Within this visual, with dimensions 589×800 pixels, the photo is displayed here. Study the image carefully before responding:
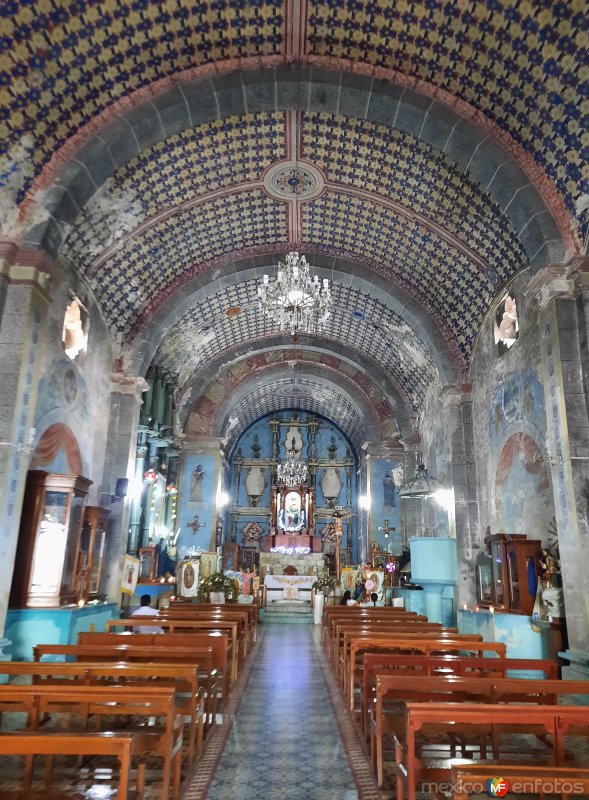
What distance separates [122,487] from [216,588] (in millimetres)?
5579

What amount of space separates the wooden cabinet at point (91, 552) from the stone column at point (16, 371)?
7.59 feet

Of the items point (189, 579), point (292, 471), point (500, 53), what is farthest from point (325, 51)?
point (292, 471)

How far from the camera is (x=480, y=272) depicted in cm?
1250

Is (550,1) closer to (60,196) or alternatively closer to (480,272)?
(480,272)

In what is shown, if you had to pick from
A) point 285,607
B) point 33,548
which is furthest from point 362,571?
point 33,548

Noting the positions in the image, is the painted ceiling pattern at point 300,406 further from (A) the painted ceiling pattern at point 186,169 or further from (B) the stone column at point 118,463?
(A) the painted ceiling pattern at point 186,169

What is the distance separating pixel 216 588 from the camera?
55.5ft

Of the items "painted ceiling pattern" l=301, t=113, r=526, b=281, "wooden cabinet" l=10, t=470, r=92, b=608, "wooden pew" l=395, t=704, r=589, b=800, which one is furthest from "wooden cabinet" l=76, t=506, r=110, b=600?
"painted ceiling pattern" l=301, t=113, r=526, b=281

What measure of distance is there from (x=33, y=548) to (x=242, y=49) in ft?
27.4

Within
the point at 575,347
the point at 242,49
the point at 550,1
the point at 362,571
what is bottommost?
the point at 362,571

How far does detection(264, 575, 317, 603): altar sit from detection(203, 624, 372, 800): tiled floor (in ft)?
34.1

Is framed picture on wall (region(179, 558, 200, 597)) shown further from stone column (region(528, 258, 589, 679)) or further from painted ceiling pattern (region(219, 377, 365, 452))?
stone column (region(528, 258, 589, 679))

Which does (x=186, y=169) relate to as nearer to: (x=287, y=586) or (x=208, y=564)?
(x=208, y=564)

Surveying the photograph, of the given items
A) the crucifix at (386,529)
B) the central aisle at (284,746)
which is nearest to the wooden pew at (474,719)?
the central aisle at (284,746)
